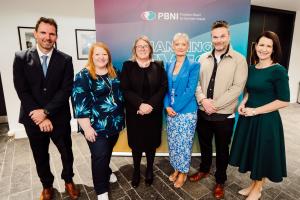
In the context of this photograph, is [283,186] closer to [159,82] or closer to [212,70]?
[212,70]

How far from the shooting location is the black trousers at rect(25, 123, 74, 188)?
206 centimetres

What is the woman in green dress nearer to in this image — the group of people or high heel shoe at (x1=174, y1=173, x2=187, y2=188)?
the group of people

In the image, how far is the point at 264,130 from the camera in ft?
6.56

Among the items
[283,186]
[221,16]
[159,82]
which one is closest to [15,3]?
[159,82]

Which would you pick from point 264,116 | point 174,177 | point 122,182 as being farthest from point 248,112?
point 122,182

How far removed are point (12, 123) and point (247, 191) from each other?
3.87 meters

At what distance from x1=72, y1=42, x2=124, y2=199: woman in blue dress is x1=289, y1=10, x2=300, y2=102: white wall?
614cm

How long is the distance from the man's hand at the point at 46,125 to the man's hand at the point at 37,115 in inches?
1.1

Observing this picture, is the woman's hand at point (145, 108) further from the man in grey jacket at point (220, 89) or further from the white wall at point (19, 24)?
the white wall at point (19, 24)

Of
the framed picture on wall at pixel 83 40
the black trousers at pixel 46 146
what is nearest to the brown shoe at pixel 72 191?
the black trousers at pixel 46 146

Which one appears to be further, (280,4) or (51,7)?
(280,4)

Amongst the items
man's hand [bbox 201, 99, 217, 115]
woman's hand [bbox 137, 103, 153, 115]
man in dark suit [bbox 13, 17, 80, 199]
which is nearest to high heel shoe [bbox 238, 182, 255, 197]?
man's hand [bbox 201, 99, 217, 115]

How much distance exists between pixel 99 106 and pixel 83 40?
234cm

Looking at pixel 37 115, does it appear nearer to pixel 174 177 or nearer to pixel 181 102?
pixel 181 102
